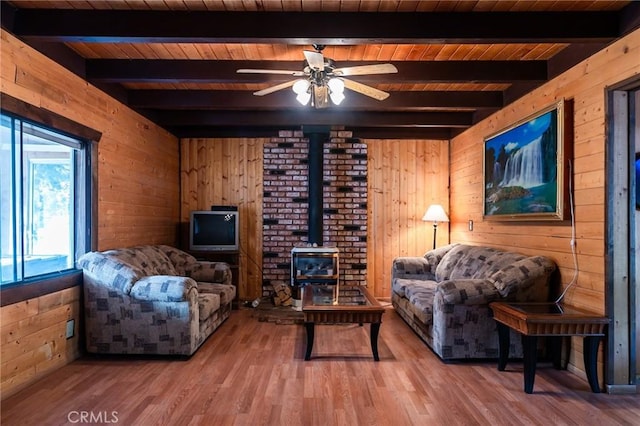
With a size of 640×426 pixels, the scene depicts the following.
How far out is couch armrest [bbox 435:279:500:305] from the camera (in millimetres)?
3227

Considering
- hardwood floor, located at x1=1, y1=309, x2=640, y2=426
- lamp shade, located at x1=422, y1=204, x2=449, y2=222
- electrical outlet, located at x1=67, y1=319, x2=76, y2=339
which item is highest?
lamp shade, located at x1=422, y1=204, x2=449, y2=222

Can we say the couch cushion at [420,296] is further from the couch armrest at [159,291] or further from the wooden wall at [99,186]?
the wooden wall at [99,186]

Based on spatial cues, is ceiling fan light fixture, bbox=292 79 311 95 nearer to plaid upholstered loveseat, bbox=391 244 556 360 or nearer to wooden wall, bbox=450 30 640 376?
plaid upholstered loveseat, bbox=391 244 556 360

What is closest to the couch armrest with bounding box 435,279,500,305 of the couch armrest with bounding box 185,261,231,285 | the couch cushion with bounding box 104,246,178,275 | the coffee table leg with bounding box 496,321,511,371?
the coffee table leg with bounding box 496,321,511,371

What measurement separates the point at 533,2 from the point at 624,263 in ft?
6.22

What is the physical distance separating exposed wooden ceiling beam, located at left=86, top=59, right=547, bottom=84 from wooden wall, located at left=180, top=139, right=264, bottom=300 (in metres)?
2.37

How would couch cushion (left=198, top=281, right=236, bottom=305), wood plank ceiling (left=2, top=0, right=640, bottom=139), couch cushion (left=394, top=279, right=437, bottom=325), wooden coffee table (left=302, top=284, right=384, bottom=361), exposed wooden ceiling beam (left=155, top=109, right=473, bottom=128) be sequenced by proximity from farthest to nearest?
exposed wooden ceiling beam (left=155, top=109, right=473, bottom=128) < couch cushion (left=198, top=281, right=236, bottom=305) < couch cushion (left=394, top=279, right=437, bottom=325) < wooden coffee table (left=302, top=284, right=384, bottom=361) < wood plank ceiling (left=2, top=0, right=640, bottom=139)

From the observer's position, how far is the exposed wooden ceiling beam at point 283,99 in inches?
167

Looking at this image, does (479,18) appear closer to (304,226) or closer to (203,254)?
(304,226)

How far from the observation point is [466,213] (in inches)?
206

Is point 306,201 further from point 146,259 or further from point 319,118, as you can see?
point 146,259

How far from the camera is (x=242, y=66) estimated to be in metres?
3.46

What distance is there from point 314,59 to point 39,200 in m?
2.45

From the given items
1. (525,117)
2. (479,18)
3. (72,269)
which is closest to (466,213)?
(525,117)
